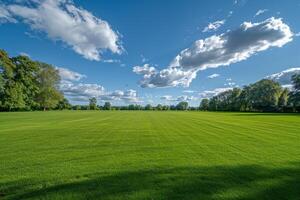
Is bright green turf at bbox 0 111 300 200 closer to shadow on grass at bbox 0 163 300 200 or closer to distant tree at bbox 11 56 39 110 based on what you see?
shadow on grass at bbox 0 163 300 200

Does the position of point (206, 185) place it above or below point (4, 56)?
below

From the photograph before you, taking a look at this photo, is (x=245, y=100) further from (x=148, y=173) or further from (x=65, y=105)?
(x=148, y=173)

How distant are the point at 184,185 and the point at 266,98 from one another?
98.1 meters

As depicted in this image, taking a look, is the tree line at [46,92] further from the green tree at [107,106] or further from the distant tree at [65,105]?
the green tree at [107,106]

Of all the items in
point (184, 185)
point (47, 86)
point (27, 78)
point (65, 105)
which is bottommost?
point (184, 185)

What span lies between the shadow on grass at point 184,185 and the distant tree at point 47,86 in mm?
70110

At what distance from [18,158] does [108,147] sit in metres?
3.24

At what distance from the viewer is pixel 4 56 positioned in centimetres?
5144

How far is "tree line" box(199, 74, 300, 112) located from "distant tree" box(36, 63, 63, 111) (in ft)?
284

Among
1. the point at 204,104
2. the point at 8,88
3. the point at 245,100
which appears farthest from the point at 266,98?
the point at 8,88

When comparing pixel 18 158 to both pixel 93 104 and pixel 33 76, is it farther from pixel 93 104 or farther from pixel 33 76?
pixel 93 104

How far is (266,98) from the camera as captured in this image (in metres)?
86.8

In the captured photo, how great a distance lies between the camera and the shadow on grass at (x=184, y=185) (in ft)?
12.5

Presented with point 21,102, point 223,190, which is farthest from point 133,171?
point 21,102
